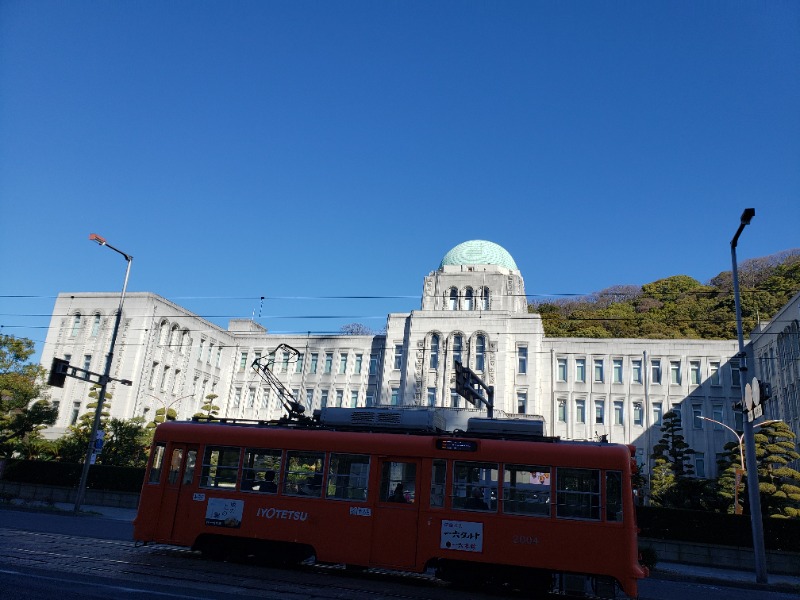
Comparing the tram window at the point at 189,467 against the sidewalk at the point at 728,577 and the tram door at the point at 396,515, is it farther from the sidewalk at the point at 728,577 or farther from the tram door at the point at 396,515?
the sidewalk at the point at 728,577

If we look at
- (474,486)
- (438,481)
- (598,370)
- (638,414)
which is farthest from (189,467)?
(638,414)

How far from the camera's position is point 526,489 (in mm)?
11977

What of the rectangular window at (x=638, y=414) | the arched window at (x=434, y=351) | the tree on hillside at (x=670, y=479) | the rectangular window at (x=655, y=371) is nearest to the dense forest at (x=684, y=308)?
the rectangular window at (x=655, y=371)

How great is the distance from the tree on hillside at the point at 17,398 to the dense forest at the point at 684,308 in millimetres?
49787

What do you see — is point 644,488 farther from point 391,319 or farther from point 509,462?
point 509,462

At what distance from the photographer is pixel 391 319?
178 ft

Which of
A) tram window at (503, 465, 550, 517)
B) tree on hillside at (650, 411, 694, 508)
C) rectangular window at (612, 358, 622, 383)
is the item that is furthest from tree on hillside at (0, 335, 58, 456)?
rectangular window at (612, 358, 622, 383)

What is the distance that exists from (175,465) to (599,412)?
44286 millimetres

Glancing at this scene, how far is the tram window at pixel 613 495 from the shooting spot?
37.9 feet

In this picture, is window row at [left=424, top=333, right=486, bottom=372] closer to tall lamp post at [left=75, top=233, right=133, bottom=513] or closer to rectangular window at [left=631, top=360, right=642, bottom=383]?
rectangular window at [left=631, top=360, right=642, bottom=383]

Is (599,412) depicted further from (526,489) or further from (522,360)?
(526,489)

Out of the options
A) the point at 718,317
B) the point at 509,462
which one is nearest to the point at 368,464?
the point at 509,462

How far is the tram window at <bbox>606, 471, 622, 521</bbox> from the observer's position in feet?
37.9

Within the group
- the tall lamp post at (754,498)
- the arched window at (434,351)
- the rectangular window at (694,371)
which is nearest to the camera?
the tall lamp post at (754,498)
